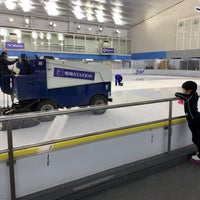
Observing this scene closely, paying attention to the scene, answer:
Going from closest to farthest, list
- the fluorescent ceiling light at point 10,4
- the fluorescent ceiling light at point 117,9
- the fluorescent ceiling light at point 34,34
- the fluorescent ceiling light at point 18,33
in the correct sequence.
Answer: the fluorescent ceiling light at point 10,4 → the fluorescent ceiling light at point 18,33 → the fluorescent ceiling light at point 117,9 → the fluorescent ceiling light at point 34,34

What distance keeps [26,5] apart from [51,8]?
5.52 ft

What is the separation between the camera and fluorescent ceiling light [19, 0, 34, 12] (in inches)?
545

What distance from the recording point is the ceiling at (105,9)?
14.4m

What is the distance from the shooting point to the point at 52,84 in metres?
3.25

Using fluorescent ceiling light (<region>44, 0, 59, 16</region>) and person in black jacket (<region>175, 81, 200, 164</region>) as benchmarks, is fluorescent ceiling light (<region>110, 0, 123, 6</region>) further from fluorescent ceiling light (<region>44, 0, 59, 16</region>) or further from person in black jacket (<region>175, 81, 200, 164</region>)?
person in black jacket (<region>175, 81, 200, 164</region>)

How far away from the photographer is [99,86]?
146 inches

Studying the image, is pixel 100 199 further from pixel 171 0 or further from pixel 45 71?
pixel 171 0

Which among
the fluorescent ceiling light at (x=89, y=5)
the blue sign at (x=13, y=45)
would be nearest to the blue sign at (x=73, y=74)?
the fluorescent ceiling light at (x=89, y=5)

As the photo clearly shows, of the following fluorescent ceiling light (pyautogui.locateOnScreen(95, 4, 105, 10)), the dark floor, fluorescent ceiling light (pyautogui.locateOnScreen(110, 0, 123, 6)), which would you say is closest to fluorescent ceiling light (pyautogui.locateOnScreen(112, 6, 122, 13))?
fluorescent ceiling light (pyautogui.locateOnScreen(110, 0, 123, 6))

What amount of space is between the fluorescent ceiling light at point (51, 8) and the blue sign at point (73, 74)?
12209 millimetres

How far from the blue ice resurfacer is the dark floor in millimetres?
1198

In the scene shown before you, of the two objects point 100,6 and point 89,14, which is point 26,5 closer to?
point 89,14

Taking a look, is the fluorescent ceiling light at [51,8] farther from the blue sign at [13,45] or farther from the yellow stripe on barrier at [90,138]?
the yellow stripe on barrier at [90,138]

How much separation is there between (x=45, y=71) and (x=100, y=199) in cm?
204
